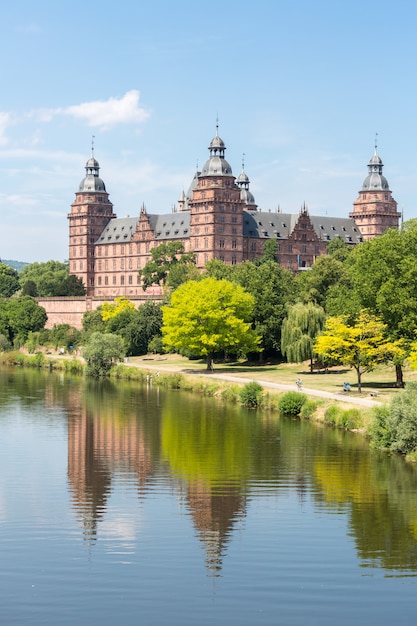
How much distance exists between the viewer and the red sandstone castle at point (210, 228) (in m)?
147

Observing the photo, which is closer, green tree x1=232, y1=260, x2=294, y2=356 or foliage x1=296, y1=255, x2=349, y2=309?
green tree x1=232, y1=260, x2=294, y2=356

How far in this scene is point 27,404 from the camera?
62.0 meters

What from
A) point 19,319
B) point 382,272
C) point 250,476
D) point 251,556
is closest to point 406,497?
point 250,476

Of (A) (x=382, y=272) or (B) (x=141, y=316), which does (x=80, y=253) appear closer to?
(B) (x=141, y=316)

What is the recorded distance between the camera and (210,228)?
147m

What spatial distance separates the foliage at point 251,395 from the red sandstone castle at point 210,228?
8616 cm

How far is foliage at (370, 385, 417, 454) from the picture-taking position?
40250 millimetres

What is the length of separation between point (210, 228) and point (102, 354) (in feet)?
210

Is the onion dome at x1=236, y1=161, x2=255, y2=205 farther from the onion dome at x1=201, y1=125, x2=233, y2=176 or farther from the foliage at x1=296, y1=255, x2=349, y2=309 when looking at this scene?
the foliage at x1=296, y1=255, x2=349, y2=309

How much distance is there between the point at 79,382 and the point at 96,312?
155 feet

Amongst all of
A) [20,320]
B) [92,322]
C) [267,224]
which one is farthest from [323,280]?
[267,224]

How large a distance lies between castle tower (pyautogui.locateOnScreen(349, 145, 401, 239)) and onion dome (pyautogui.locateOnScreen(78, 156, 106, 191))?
44136 millimetres

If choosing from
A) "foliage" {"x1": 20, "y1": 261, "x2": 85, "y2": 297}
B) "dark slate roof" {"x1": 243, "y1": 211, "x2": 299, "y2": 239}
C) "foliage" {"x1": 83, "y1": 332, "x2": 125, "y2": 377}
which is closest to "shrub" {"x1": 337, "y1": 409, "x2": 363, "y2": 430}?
"foliage" {"x1": 83, "y1": 332, "x2": 125, "y2": 377}

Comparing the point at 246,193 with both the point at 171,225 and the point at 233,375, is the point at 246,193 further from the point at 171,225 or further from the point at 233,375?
the point at 233,375
